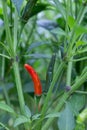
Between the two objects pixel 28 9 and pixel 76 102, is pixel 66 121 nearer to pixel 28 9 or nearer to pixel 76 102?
pixel 76 102

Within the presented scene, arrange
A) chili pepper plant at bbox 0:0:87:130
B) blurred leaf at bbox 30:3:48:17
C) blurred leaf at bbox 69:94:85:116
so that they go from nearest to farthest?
1. chili pepper plant at bbox 0:0:87:130
2. blurred leaf at bbox 69:94:85:116
3. blurred leaf at bbox 30:3:48:17

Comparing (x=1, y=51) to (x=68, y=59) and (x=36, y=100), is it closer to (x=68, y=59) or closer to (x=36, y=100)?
(x=36, y=100)

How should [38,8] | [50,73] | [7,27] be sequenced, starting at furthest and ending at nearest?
[38,8] < [50,73] < [7,27]

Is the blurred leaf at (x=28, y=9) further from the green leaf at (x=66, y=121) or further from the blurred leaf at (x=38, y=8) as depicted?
the green leaf at (x=66, y=121)

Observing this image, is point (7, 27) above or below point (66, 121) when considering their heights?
above

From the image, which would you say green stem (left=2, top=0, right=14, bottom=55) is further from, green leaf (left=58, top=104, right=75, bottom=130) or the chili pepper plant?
green leaf (left=58, top=104, right=75, bottom=130)

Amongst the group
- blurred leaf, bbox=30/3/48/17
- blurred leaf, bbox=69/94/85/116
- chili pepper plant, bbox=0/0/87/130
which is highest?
blurred leaf, bbox=30/3/48/17

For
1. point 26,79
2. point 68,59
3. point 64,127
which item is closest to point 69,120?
point 64,127

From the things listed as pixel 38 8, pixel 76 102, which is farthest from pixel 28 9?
pixel 76 102

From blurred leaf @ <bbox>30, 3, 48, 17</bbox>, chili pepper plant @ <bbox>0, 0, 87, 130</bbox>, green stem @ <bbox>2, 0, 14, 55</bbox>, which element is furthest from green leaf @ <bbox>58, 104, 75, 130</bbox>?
blurred leaf @ <bbox>30, 3, 48, 17</bbox>
